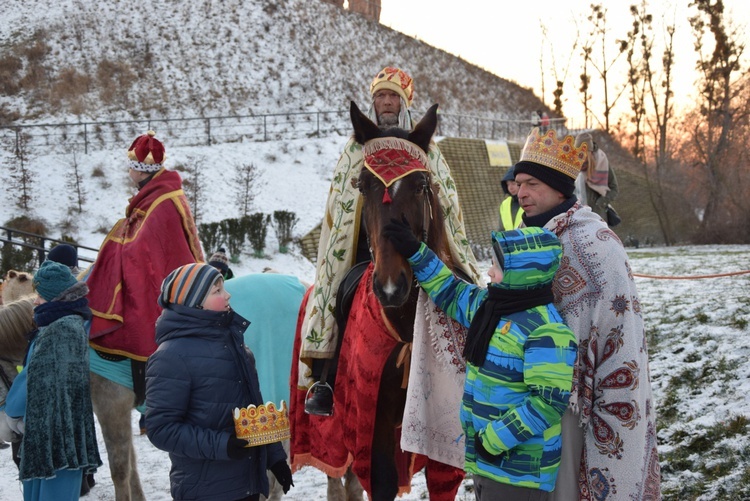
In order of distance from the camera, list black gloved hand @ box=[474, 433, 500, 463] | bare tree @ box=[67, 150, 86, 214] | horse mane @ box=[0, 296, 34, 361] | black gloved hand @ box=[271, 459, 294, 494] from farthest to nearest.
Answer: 1. bare tree @ box=[67, 150, 86, 214]
2. horse mane @ box=[0, 296, 34, 361]
3. black gloved hand @ box=[271, 459, 294, 494]
4. black gloved hand @ box=[474, 433, 500, 463]

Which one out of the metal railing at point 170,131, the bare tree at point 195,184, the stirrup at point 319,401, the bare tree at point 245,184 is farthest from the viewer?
the metal railing at point 170,131

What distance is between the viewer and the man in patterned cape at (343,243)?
3.82m

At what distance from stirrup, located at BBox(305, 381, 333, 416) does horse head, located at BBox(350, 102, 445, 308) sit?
1.01m

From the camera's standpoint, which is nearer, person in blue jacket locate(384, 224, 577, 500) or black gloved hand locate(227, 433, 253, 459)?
person in blue jacket locate(384, 224, 577, 500)

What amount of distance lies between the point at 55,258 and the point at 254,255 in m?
12.5

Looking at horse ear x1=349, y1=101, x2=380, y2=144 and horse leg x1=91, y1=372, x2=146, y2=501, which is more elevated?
horse ear x1=349, y1=101, x2=380, y2=144

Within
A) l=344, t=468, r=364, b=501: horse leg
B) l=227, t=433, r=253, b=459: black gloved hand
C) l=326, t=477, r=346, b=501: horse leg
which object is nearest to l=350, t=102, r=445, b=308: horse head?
l=227, t=433, r=253, b=459: black gloved hand

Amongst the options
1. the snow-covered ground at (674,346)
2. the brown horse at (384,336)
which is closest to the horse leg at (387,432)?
the brown horse at (384,336)

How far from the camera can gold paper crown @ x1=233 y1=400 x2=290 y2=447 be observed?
9.78 feet

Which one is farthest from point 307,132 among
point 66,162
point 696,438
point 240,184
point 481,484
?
point 481,484

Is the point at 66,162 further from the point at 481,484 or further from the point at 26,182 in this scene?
the point at 481,484

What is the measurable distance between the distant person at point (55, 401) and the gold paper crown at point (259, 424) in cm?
164

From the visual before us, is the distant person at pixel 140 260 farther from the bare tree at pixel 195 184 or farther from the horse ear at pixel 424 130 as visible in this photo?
the bare tree at pixel 195 184

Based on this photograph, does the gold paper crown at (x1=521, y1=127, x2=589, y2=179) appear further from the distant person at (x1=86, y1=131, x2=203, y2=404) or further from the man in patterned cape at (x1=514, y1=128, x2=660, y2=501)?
the distant person at (x1=86, y1=131, x2=203, y2=404)
